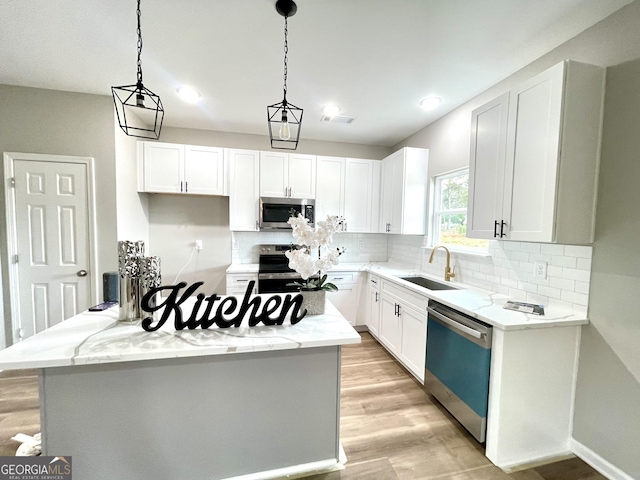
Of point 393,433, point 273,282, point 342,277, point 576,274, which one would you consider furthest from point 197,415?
point 576,274

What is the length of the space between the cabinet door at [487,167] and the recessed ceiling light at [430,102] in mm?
598

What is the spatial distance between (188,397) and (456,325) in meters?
1.77

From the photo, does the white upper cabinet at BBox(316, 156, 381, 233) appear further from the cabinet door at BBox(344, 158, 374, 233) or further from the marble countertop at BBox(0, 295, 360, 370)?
the marble countertop at BBox(0, 295, 360, 370)

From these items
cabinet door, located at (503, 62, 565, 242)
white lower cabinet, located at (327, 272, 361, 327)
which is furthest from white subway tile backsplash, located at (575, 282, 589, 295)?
white lower cabinet, located at (327, 272, 361, 327)

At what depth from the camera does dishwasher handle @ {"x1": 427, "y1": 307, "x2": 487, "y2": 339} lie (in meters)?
1.70

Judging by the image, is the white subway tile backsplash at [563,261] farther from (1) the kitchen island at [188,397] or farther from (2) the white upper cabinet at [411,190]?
(1) the kitchen island at [188,397]

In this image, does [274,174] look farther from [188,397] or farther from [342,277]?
[188,397]

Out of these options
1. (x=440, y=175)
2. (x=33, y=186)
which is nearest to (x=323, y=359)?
(x=440, y=175)

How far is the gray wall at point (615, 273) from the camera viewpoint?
1464 millimetres

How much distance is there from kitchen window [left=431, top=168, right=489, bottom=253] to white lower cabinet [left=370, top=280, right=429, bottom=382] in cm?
81

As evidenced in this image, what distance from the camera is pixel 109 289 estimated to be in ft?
6.22

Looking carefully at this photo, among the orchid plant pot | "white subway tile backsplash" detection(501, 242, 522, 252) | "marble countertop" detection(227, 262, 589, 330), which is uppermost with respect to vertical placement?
"white subway tile backsplash" detection(501, 242, 522, 252)

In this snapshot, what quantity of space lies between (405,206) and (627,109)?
6.26 ft

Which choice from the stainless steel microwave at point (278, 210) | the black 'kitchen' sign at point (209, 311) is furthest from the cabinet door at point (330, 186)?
the black 'kitchen' sign at point (209, 311)
